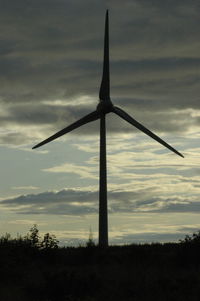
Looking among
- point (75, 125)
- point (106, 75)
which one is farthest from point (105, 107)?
point (75, 125)

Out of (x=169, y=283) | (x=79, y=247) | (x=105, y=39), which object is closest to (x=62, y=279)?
(x=169, y=283)

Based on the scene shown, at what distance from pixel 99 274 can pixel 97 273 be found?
34 cm

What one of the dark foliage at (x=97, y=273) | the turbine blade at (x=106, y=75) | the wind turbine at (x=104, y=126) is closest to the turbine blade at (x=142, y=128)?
the wind turbine at (x=104, y=126)

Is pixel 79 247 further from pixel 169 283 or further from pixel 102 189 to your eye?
pixel 169 283

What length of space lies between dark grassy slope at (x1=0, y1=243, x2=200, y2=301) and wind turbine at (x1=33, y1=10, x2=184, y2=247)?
162 inches

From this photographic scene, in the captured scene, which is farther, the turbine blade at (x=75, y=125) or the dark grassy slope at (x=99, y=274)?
the turbine blade at (x=75, y=125)

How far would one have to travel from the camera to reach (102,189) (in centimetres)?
6256

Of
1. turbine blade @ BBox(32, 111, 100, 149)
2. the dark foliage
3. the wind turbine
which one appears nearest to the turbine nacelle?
the wind turbine

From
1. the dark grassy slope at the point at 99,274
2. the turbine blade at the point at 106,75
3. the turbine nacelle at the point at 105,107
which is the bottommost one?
the dark grassy slope at the point at 99,274

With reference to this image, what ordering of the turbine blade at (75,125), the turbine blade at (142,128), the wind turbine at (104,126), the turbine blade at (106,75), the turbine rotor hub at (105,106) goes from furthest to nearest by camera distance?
the turbine rotor hub at (105,106) < the turbine blade at (106,75) < the turbine blade at (75,125) < the turbine blade at (142,128) < the wind turbine at (104,126)

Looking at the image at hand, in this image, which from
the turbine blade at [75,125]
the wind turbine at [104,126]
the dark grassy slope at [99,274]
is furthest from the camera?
the turbine blade at [75,125]

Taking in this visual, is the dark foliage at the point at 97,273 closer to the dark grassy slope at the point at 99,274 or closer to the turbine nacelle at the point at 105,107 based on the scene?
the dark grassy slope at the point at 99,274

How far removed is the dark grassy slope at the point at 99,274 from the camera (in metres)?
36.1

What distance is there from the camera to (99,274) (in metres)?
43.4
